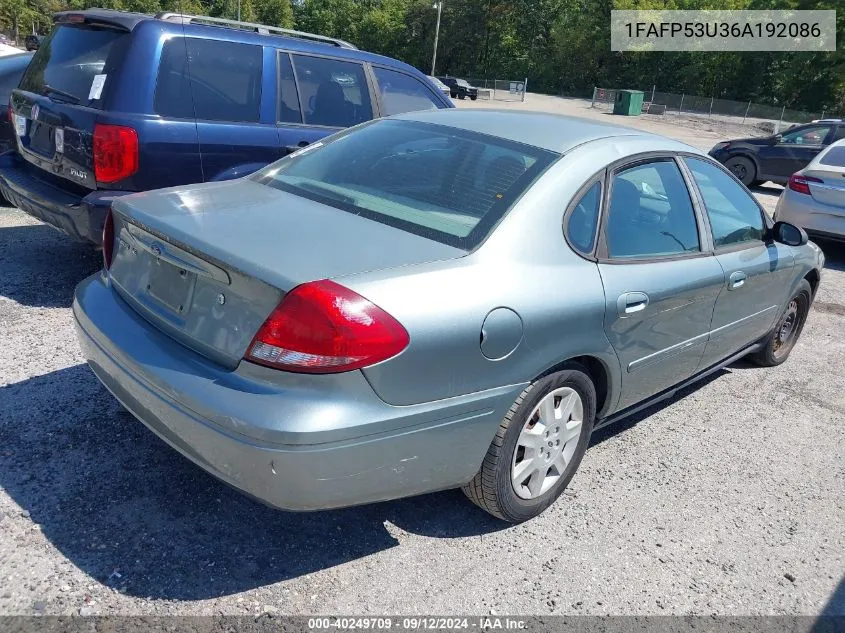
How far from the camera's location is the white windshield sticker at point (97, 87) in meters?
4.49

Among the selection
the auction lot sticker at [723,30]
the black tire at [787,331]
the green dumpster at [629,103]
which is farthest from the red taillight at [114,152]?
the auction lot sticker at [723,30]

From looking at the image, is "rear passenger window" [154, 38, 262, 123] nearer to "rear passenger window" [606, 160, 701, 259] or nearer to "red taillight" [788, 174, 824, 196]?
"rear passenger window" [606, 160, 701, 259]

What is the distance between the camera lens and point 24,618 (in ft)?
7.37

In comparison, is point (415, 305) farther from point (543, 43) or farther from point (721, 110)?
point (543, 43)

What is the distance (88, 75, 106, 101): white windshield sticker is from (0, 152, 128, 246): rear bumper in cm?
62

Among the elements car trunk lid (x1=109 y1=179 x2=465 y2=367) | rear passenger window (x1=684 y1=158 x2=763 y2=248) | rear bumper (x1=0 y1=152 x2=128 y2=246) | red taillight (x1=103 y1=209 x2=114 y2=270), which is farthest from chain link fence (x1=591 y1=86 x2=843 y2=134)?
red taillight (x1=103 y1=209 x2=114 y2=270)

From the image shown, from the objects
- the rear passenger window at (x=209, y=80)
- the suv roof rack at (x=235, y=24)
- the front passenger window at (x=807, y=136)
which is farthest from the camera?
the front passenger window at (x=807, y=136)

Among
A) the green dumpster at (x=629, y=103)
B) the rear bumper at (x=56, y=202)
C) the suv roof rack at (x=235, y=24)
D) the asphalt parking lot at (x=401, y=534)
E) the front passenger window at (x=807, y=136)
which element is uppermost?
the green dumpster at (x=629, y=103)

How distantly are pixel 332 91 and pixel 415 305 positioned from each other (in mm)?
3748

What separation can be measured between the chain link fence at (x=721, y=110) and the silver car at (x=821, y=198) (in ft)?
125

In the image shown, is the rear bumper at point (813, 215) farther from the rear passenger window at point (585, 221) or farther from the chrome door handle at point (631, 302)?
the rear passenger window at point (585, 221)

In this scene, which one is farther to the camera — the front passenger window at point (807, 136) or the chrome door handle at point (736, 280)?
the front passenger window at point (807, 136)

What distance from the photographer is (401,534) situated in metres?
2.91

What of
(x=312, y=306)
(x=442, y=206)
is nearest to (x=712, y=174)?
(x=442, y=206)
